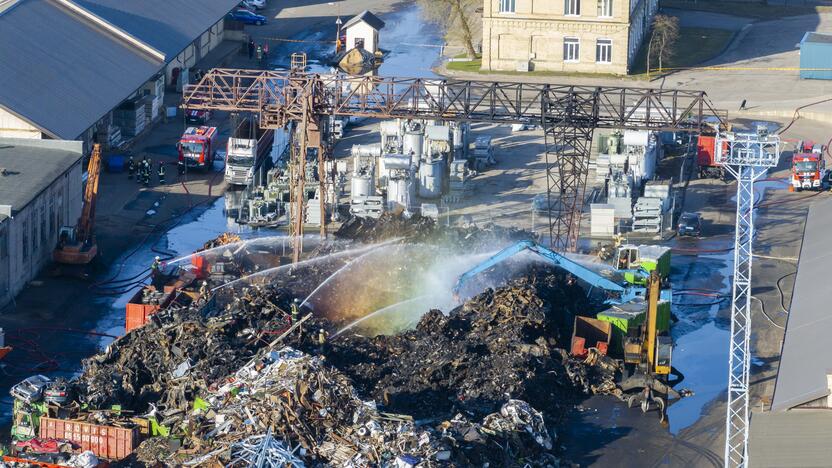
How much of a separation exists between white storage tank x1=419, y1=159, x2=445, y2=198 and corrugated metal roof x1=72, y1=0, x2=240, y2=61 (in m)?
20.5

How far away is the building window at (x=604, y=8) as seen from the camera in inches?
4045

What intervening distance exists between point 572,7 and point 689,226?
3396 centimetres

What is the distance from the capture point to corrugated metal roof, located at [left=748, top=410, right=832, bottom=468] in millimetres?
42250

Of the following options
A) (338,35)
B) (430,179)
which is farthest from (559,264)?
(338,35)

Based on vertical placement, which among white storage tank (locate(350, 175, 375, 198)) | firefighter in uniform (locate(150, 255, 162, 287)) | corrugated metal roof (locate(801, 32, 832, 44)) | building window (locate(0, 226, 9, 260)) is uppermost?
corrugated metal roof (locate(801, 32, 832, 44))

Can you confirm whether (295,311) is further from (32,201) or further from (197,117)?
(197,117)

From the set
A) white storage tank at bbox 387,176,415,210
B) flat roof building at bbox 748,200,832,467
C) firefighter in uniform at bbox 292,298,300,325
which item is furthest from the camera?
white storage tank at bbox 387,176,415,210

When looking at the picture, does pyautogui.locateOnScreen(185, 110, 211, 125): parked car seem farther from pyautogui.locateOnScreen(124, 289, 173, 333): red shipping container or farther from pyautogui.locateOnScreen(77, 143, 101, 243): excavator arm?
pyautogui.locateOnScreen(124, 289, 173, 333): red shipping container

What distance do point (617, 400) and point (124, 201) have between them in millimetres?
30906

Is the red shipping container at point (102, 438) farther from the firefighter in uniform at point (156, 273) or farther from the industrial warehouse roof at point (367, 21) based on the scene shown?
the industrial warehouse roof at point (367, 21)

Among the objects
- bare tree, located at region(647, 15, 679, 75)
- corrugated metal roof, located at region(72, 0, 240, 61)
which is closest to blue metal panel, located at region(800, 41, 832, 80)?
bare tree, located at region(647, 15, 679, 75)

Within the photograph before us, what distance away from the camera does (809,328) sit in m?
52.2

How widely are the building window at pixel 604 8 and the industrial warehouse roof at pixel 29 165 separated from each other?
43080mm

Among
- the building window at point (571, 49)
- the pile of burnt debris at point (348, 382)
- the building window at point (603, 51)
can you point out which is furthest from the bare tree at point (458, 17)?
the pile of burnt debris at point (348, 382)
